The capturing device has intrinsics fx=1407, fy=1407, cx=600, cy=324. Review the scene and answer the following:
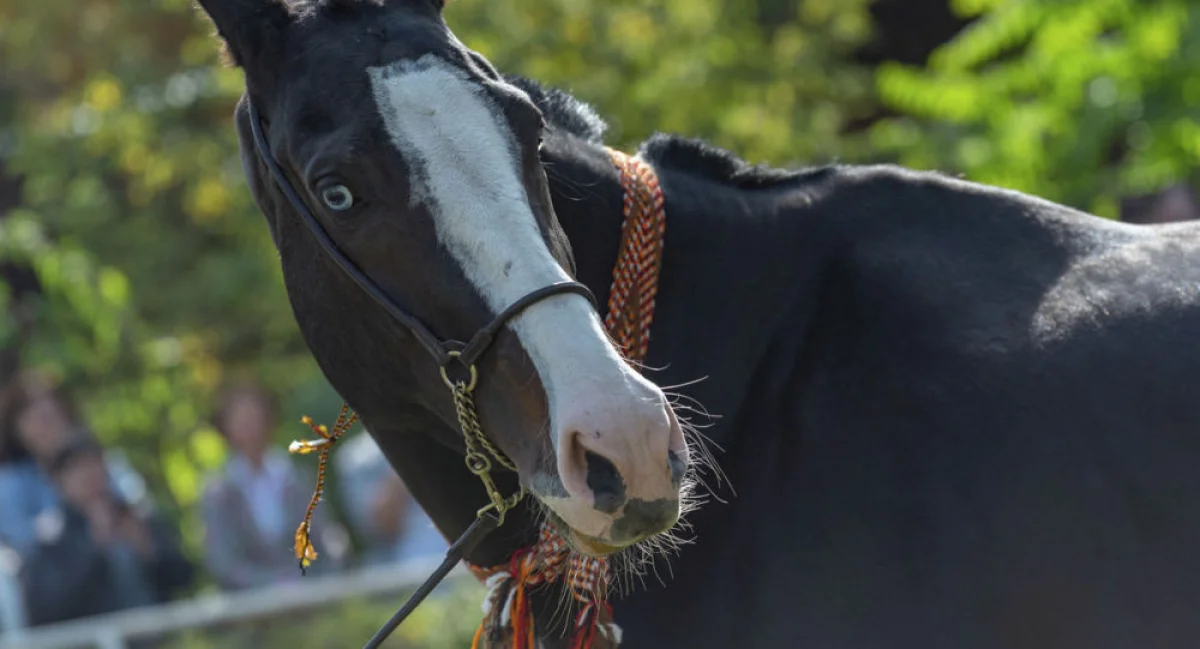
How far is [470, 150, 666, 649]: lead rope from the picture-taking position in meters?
2.95

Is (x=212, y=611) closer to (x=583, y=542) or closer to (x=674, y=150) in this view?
(x=674, y=150)

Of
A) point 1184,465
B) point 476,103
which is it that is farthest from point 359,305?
point 1184,465

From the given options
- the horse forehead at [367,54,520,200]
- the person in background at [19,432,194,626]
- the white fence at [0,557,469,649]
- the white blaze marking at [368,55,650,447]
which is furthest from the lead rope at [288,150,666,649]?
the person in background at [19,432,194,626]

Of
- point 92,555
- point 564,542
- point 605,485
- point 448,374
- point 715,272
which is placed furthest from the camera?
point 92,555

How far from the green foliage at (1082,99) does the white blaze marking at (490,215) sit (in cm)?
528

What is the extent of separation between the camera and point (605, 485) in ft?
8.07

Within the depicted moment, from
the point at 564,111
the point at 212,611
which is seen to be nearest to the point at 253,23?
the point at 564,111

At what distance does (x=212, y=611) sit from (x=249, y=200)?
16.7ft

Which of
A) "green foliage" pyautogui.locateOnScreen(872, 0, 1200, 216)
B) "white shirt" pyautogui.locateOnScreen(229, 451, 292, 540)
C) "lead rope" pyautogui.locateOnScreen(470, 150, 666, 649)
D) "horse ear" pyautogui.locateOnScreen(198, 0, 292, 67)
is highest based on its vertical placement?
"green foliage" pyautogui.locateOnScreen(872, 0, 1200, 216)

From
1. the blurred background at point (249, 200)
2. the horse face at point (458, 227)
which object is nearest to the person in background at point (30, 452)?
the blurred background at point (249, 200)

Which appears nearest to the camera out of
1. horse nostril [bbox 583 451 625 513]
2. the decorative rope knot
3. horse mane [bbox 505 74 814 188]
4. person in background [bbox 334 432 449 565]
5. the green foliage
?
horse nostril [bbox 583 451 625 513]

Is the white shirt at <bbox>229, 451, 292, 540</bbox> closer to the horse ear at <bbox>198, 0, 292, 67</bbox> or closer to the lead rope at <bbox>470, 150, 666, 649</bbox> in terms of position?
the lead rope at <bbox>470, 150, 666, 649</bbox>

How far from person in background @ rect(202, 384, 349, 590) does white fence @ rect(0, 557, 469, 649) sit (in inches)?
5.4

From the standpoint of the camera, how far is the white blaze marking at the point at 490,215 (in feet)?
8.19
